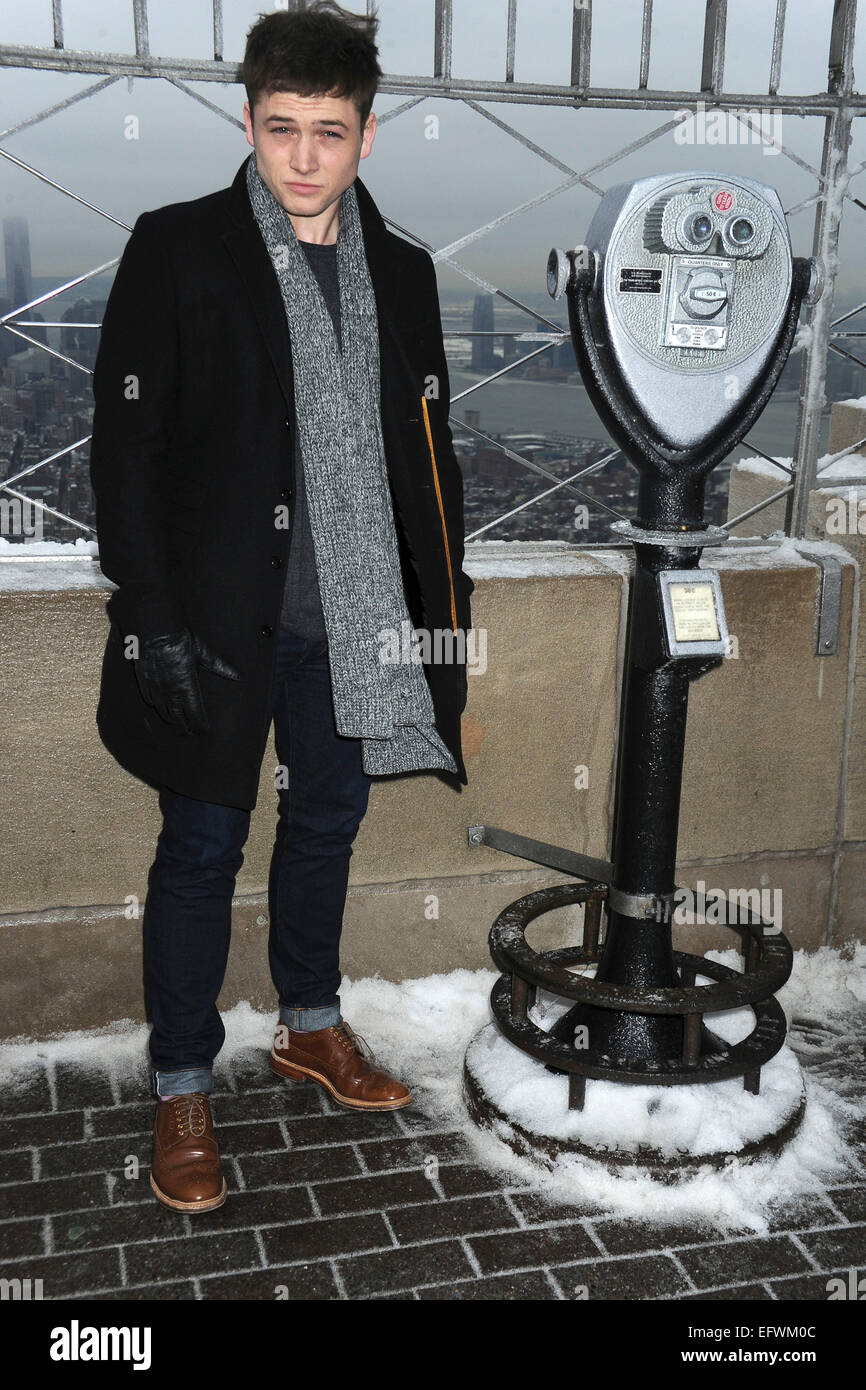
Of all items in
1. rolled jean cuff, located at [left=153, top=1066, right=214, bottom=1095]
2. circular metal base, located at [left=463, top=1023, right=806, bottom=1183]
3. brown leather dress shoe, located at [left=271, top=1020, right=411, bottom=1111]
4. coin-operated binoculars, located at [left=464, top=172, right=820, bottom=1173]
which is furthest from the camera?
brown leather dress shoe, located at [left=271, top=1020, right=411, bottom=1111]

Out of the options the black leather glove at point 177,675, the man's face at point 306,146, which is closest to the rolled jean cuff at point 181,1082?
the black leather glove at point 177,675

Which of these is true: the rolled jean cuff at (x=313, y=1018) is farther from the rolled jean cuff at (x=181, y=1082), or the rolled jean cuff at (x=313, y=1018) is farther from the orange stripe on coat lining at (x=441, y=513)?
the orange stripe on coat lining at (x=441, y=513)

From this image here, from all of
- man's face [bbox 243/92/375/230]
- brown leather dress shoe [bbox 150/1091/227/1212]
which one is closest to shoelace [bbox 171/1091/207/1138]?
brown leather dress shoe [bbox 150/1091/227/1212]

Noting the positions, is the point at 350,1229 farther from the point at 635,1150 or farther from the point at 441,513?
the point at 441,513

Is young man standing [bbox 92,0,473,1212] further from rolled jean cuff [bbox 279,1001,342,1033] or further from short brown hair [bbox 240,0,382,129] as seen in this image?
rolled jean cuff [bbox 279,1001,342,1033]

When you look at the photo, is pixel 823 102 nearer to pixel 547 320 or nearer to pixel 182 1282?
pixel 547 320

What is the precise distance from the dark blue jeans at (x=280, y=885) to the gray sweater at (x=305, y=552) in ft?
0.14

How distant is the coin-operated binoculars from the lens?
241 centimetres

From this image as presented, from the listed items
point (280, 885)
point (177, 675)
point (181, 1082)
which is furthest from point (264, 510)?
point (181, 1082)

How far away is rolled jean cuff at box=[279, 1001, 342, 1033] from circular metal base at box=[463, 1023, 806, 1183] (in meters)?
0.42

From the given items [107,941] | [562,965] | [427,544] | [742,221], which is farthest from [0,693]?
[742,221]

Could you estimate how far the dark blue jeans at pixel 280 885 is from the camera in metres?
2.73
